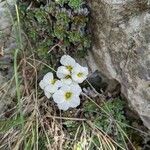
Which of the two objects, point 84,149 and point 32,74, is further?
point 32,74

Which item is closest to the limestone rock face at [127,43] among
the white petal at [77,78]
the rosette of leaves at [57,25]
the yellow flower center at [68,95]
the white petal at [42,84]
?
the rosette of leaves at [57,25]

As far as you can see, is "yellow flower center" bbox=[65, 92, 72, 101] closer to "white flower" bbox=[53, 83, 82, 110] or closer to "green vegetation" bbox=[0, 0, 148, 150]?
"white flower" bbox=[53, 83, 82, 110]

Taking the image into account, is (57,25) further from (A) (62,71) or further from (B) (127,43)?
(B) (127,43)

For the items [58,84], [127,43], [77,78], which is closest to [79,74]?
[77,78]

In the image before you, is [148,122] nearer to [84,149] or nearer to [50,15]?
[84,149]

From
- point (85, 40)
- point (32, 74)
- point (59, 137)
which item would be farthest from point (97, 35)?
point (59, 137)

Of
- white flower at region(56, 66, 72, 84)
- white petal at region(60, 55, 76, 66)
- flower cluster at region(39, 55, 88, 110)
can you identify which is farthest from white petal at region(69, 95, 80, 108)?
white petal at region(60, 55, 76, 66)
